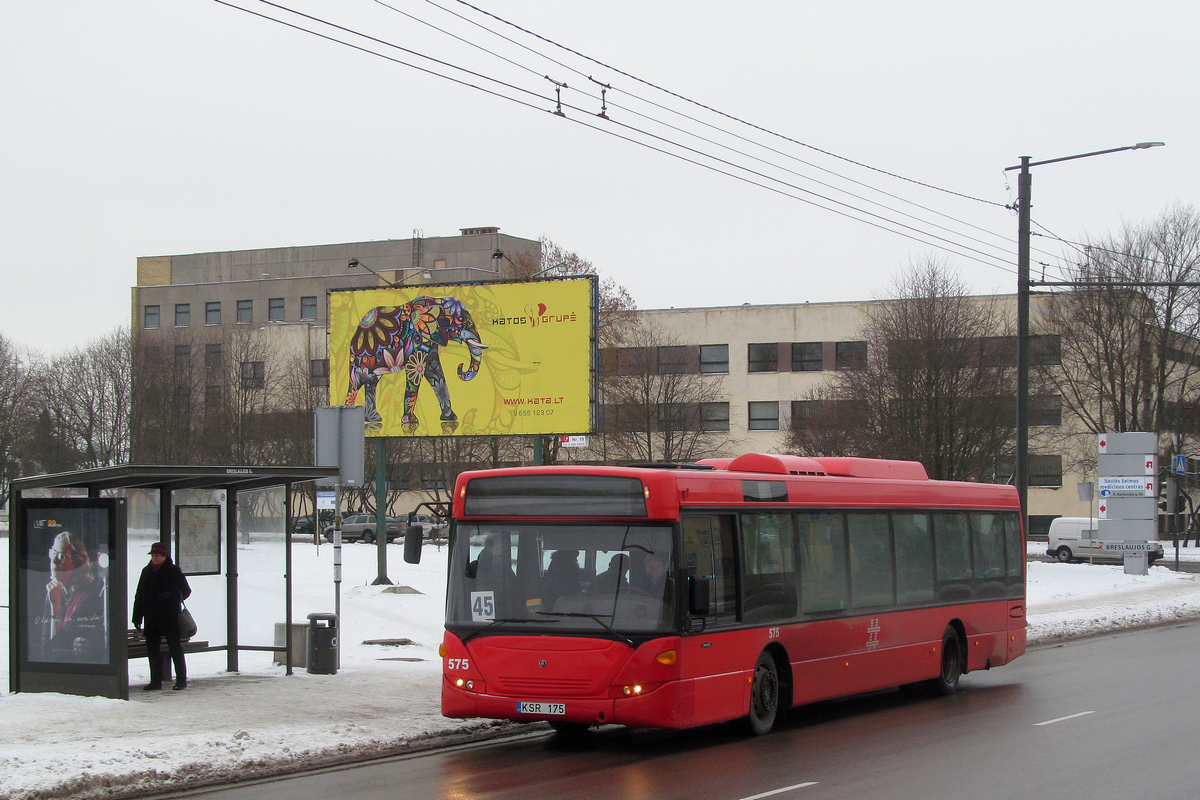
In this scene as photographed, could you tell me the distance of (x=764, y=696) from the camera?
484 inches

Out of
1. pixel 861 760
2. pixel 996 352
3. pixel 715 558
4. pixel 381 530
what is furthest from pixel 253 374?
pixel 861 760

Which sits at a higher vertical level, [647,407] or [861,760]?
[647,407]

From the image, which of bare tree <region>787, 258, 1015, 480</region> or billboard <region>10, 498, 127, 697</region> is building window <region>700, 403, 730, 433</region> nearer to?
bare tree <region>787, 258, 1015, 480</region>

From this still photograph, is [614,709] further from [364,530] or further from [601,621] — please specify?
[364,530]

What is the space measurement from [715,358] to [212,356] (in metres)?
28.3

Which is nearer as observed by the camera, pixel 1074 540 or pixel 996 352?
pixel 996 352

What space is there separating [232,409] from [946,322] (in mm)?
37862

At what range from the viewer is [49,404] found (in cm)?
6022

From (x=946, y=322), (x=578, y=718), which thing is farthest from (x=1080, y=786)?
(x=946, y=322)

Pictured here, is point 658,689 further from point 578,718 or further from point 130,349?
point 130,349

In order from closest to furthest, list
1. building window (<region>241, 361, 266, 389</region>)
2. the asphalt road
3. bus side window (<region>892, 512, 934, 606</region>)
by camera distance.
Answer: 1. the asphalt road
2. bus side window (<region>892, 512, 934, 606</region>)
3. building window (<region>241, 361, 266, 389</region>)

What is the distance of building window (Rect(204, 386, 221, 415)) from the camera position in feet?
208

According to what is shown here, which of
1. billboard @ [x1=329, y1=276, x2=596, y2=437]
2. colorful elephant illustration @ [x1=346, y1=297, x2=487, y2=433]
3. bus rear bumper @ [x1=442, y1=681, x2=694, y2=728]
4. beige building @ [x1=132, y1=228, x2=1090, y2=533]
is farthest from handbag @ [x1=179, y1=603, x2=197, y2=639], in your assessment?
beige building @ [x1=132, y1=228, x2=1090, y2=533]

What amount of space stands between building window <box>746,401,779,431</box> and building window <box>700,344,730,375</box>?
279cm
